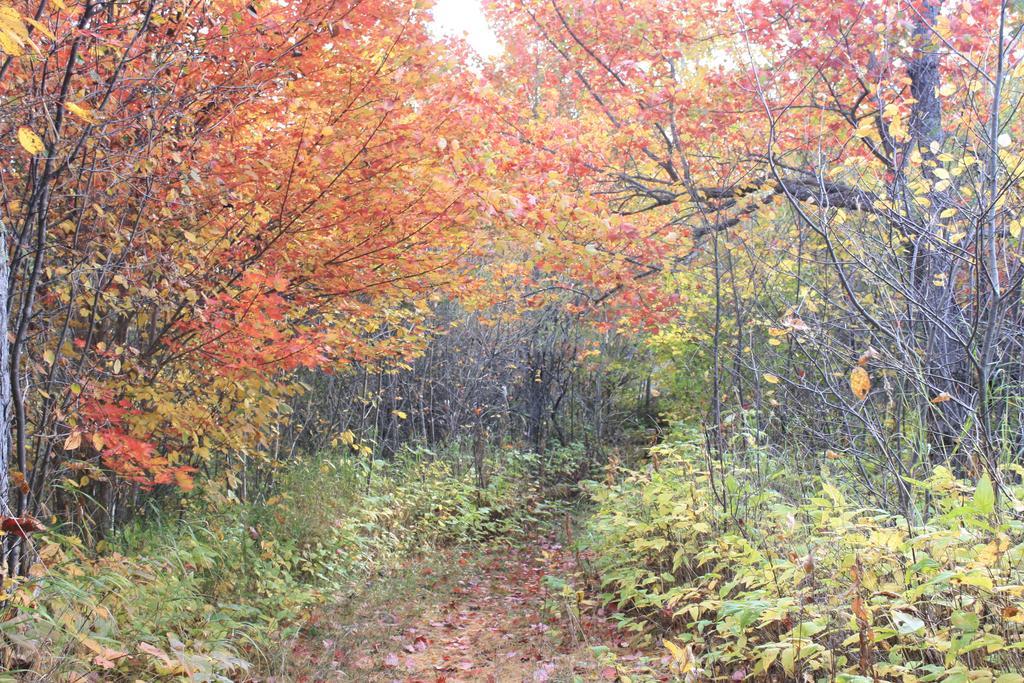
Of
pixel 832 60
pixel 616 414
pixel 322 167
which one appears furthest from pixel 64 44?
pixel 616 414

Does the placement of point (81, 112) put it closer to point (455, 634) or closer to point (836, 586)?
point (836, 586)

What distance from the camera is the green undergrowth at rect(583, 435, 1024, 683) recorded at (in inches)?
106

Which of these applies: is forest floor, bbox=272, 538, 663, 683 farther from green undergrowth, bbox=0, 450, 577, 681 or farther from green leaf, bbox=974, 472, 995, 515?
green leaf, bbox=974, 472, 995, 515

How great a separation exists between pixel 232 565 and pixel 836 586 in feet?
13.4

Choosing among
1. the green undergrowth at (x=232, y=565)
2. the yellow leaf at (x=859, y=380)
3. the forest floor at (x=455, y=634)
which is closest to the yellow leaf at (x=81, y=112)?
the green undergrowth at (x=232, y=565)

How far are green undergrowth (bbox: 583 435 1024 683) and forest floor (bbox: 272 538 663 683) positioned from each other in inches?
16.7

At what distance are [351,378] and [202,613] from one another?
5640 mm

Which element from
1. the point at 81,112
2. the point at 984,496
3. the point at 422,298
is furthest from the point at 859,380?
the point at 422,298

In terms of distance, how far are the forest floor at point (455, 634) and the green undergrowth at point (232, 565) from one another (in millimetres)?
275

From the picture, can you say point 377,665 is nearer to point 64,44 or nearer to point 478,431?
point 64,44

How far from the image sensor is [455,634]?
19.0ft

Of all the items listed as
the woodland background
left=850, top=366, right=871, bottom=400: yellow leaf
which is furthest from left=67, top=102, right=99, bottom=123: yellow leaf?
left=850, top=366, right=871, bottom=400: yellow leaf

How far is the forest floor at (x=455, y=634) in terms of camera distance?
4605mm

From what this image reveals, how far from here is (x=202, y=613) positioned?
4598mm
